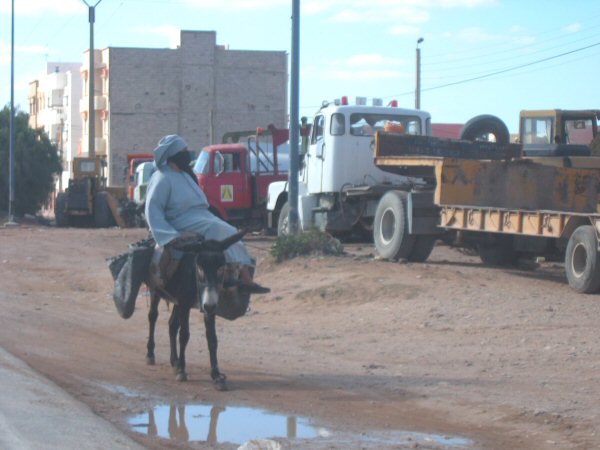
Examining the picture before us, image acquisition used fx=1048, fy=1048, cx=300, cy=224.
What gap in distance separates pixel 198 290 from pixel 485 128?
1094cm

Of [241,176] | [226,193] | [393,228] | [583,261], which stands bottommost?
[583,261]

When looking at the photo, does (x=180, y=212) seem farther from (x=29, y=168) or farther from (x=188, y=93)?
(x=188, y=93)

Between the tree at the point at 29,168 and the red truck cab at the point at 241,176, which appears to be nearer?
the red truck cab at the point at 241,176

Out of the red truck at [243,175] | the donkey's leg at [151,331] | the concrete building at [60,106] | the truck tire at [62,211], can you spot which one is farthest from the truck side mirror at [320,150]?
the concrete building at [60,106]

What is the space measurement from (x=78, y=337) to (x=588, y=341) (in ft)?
16.8

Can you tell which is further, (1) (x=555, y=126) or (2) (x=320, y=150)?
(1) (x=555, y=126)

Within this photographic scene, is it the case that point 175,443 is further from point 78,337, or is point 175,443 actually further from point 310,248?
point 310,248

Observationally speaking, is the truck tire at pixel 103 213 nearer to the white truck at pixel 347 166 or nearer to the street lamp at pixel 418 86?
the street lamp at pixel 418 86

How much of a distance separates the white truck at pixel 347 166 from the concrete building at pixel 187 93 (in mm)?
48651

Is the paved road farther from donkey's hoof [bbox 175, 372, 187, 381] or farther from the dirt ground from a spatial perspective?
donkey's hoof [bbox 175, 372, 187, 381]

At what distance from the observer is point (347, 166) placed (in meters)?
19.6

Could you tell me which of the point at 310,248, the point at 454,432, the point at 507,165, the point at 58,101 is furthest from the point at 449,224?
the point at 58,101

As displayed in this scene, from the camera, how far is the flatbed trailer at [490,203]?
529 inches

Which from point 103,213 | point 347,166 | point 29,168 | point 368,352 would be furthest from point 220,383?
point 29,168
